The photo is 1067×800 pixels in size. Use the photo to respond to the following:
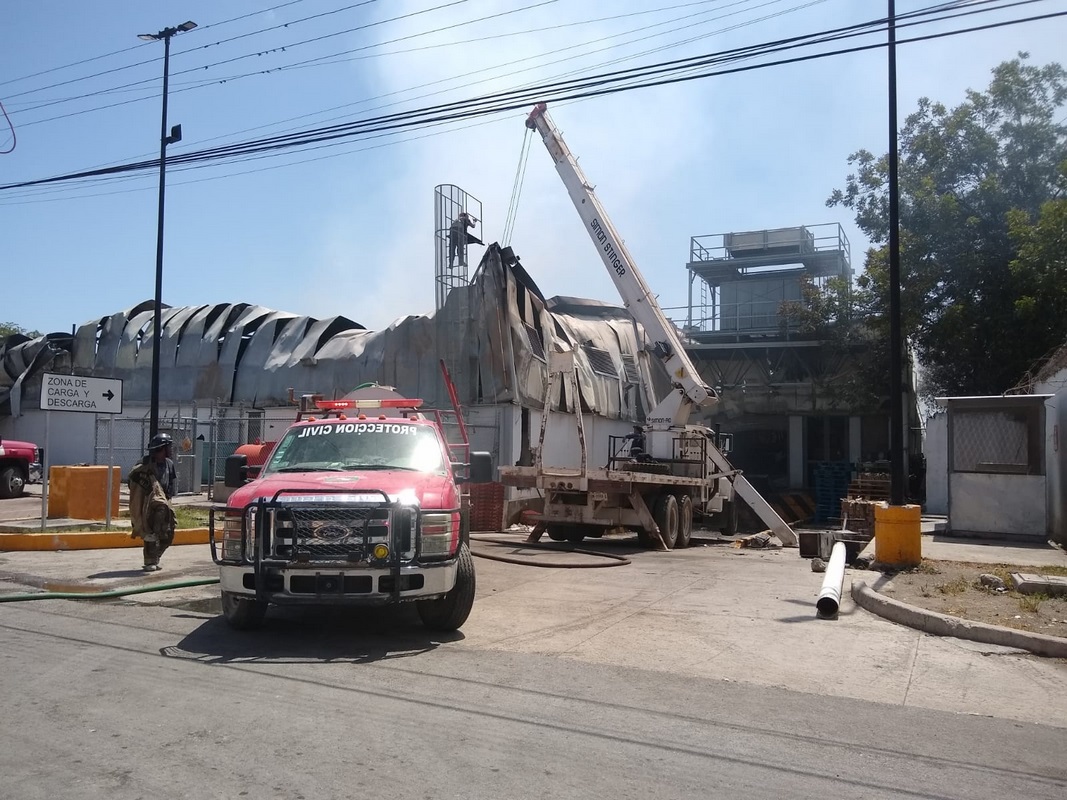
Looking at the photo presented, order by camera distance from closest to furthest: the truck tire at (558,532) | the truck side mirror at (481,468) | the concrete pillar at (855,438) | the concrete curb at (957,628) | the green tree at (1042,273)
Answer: the concrete curb at (957,628) < the truck side mirror at (481,468) < the truck tire at (558,532) < the green tree at (1042,273) < the concrete pillar at (855,438)

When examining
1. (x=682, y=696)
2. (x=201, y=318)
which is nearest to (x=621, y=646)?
(x=682, y=696)

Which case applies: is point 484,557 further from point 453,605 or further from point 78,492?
point 78,492

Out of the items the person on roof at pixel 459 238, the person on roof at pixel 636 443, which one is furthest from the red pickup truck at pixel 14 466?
the person on roof at pixel 636 443

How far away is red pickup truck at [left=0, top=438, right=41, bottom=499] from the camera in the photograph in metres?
23.3

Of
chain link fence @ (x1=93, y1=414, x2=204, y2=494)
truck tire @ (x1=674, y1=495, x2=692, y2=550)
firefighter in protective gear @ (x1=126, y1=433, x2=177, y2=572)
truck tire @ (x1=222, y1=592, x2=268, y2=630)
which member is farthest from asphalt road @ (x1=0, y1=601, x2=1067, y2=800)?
chain link fence @ (x1=93, y1=414, x2=204, y2=494)

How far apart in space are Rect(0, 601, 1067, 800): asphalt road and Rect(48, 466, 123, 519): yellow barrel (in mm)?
10670

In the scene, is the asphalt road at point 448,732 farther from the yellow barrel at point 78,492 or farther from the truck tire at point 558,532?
the truck tire at point 558,532

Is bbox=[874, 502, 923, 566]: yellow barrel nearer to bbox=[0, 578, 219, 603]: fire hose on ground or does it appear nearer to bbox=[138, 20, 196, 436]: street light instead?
bbox=[0, 578, 219, 603]: fire hose on ground

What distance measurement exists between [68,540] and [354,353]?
12.9 metres

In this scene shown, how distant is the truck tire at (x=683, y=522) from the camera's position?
62.6 feet

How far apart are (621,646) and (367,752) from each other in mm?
3557

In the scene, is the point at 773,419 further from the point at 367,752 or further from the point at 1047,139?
the point at 367,752

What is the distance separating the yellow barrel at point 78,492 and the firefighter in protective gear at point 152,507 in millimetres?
6204

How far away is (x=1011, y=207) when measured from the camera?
102ft
